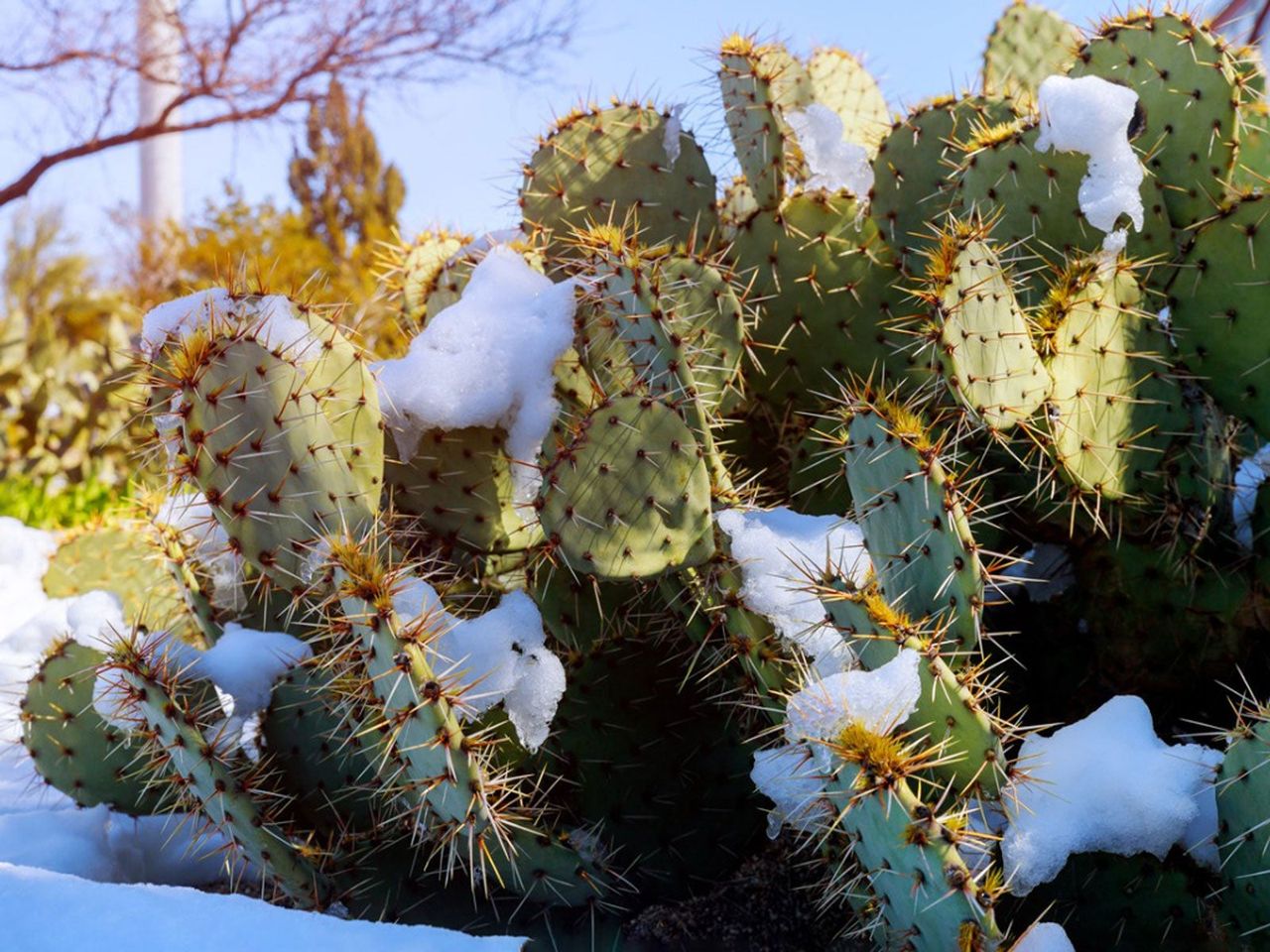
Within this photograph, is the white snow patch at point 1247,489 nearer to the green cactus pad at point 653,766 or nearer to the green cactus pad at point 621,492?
the green cactus pad at point 653,766

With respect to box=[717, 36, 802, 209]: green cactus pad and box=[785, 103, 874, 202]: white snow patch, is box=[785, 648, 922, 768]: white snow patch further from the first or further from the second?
box=[785, 103, 874, 202]: white snow patch

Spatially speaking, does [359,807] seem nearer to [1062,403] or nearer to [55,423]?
[1062,403]

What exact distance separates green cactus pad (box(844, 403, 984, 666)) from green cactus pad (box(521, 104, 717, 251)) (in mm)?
976

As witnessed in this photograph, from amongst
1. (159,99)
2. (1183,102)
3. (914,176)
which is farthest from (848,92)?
(159,99)

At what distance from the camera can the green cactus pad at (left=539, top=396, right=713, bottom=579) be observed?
180cm

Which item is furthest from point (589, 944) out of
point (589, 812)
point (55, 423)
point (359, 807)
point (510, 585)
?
point (55, 423)

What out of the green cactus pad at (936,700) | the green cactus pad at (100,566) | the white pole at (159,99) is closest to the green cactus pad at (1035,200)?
the green cactus pad at (936,700)

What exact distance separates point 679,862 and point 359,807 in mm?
576

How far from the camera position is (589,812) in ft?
6.93

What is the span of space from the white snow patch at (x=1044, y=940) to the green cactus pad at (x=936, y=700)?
175 millimetres

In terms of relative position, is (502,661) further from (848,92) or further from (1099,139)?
(848,92)

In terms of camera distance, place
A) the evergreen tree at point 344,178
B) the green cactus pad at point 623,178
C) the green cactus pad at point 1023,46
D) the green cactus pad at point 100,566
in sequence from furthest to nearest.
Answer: the evergreen tree at point 344,178 < the green cactus pad at point 100,566 < the green cactus pad at point 1023,46 < the green cactus pad at point 623,178

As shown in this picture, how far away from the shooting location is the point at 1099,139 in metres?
2.13

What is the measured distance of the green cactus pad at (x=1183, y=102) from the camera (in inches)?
89.5
